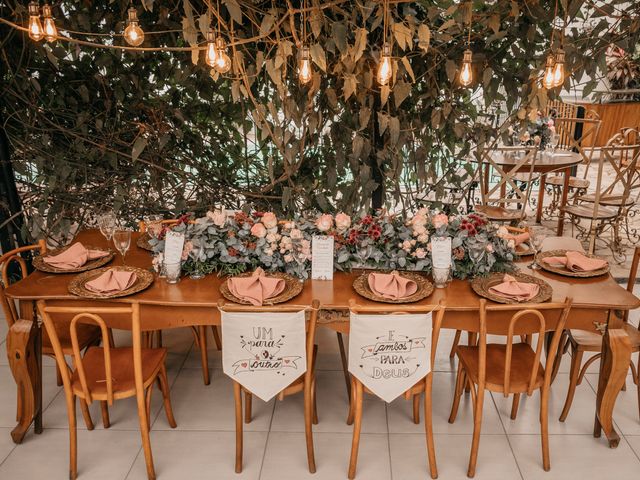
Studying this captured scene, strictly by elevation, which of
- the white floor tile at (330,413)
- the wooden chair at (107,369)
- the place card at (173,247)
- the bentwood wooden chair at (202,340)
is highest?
the place card at (173,247)

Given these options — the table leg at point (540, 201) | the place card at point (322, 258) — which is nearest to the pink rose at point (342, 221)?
the place card at point (322, 258)

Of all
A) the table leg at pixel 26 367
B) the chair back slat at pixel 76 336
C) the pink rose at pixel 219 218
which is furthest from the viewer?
the pink rose at pixel 219 218

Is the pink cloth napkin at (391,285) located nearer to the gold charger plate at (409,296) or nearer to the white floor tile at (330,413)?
the gold charger plate at (409,296)


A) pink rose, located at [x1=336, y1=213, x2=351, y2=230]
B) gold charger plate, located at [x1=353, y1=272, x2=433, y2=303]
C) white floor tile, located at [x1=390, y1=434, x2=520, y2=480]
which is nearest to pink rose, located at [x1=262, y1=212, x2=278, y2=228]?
pink rose, located at [x1=336, y1=213, x2=351, y2=230]

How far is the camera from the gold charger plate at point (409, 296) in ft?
8.65

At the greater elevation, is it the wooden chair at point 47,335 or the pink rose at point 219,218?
the pink rose at point 219,218

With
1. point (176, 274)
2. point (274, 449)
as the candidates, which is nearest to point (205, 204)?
point (176, 274)

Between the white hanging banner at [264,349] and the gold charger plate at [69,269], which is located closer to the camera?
the white hanging banner at [264,349]

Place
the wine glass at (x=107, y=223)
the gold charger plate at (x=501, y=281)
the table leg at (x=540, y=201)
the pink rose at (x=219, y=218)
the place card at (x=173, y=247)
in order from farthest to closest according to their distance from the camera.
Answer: the table leg at (x=540, y=201) < the wine glass at (x=107, y=223) < the pink rose at (x=219, y=218) < the place card at (x=173, y=247) < the gold charger plate at (x=501, y=281)

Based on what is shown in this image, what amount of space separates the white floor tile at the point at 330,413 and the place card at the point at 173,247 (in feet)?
3.26

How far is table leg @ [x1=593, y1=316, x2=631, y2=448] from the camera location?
8.74 feet

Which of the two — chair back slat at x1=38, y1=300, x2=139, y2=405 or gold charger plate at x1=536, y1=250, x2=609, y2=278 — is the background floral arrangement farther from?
chair back slat at x1=38, y1=300, x2=139, y2=405

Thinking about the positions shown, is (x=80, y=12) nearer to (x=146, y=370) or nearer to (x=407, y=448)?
(x=146, y=370)

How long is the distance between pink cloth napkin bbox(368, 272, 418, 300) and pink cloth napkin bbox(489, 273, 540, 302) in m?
0.37
